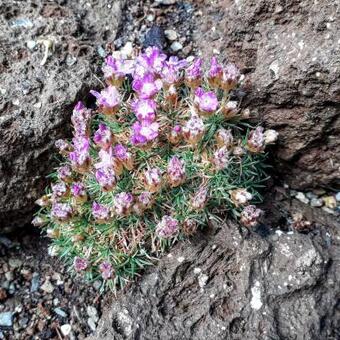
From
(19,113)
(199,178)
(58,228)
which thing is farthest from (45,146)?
(199,178)

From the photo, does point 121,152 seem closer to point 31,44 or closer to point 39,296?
point 31,44

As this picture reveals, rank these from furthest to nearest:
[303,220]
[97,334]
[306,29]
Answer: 1. [303,220]
2. [306,29]
3. [97,334]

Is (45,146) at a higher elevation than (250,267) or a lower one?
higher

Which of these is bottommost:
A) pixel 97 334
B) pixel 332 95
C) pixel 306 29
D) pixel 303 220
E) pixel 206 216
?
pixel 303 220

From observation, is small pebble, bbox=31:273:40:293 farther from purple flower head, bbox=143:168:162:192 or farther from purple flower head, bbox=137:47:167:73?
purple flower head, bbox=137:47:167:73

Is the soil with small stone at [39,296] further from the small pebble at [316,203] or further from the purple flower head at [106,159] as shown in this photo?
the small pebble at [316,203]

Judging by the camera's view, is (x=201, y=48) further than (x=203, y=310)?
Yes

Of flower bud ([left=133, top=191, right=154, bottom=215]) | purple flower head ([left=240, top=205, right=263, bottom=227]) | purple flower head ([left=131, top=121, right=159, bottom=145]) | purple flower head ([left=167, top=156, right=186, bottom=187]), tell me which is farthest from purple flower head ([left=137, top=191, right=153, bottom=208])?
purple flower head ([left=240, top=205, right=263, bottom=227])

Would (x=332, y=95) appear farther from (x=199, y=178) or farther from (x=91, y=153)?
(x=91, y=153)
